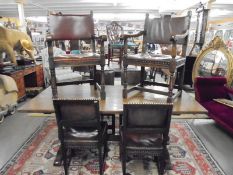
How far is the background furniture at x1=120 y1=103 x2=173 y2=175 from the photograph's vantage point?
146cm

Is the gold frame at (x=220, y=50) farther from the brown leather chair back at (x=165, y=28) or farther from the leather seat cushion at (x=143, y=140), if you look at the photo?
the leather seat cushion at (x=143, y=140)

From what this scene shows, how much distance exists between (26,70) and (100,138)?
2.96 meters

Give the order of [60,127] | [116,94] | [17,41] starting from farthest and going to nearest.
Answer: [17,41], [116,94], [60,127]

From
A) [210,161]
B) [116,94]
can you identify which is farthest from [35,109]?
[210,161]

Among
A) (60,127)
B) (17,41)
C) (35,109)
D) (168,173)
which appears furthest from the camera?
(17,41)

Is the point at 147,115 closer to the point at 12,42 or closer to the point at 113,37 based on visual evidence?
the point at 12,42

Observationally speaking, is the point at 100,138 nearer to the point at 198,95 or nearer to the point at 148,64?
the point at 148,64

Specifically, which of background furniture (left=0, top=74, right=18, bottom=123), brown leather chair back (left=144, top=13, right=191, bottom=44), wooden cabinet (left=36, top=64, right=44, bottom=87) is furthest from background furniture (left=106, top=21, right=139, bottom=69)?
background furniture (left=0, top=74, right=18, bottom=123)

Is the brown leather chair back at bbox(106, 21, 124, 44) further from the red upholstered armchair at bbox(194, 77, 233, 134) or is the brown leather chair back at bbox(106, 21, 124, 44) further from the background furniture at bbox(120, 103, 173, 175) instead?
the background furniture at bbox(120, 103, 173, 175)

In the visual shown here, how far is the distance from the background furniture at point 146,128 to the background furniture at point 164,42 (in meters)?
0.52

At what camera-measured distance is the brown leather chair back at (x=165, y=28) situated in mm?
2160

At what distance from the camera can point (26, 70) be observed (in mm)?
3924

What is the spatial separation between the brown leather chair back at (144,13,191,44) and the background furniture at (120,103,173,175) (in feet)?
3.58

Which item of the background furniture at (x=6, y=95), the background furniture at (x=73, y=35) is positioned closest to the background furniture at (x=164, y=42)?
the background furniture at (x=73, y=35)
